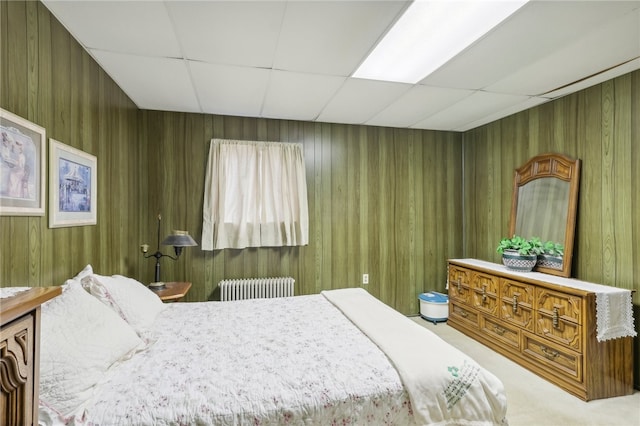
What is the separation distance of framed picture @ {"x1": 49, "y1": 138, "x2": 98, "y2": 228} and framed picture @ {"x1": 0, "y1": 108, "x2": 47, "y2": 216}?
0.37ft

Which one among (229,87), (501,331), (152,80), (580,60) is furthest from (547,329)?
(152,80)

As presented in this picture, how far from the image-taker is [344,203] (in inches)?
156

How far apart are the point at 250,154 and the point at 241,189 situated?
0.43 m

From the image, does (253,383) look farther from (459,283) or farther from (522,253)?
(459,283)

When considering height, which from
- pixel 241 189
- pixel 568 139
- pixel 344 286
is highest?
pixel 568 139

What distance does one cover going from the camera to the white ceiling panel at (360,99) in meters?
2.73

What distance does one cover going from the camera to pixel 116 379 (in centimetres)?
138

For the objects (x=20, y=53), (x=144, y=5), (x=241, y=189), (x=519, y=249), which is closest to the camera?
(x=20, y=53)

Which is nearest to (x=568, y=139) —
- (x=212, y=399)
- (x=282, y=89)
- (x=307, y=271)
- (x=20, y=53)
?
(x=282, y=89)

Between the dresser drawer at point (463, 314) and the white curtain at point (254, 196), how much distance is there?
78.6 inches

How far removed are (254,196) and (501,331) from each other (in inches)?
119

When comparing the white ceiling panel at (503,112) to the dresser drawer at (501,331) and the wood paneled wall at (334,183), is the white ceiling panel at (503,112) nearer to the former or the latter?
the wood paneled wall at (334,183)

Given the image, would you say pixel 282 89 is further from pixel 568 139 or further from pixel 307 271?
pixel 568 139

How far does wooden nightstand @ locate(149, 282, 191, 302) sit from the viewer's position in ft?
8.88
